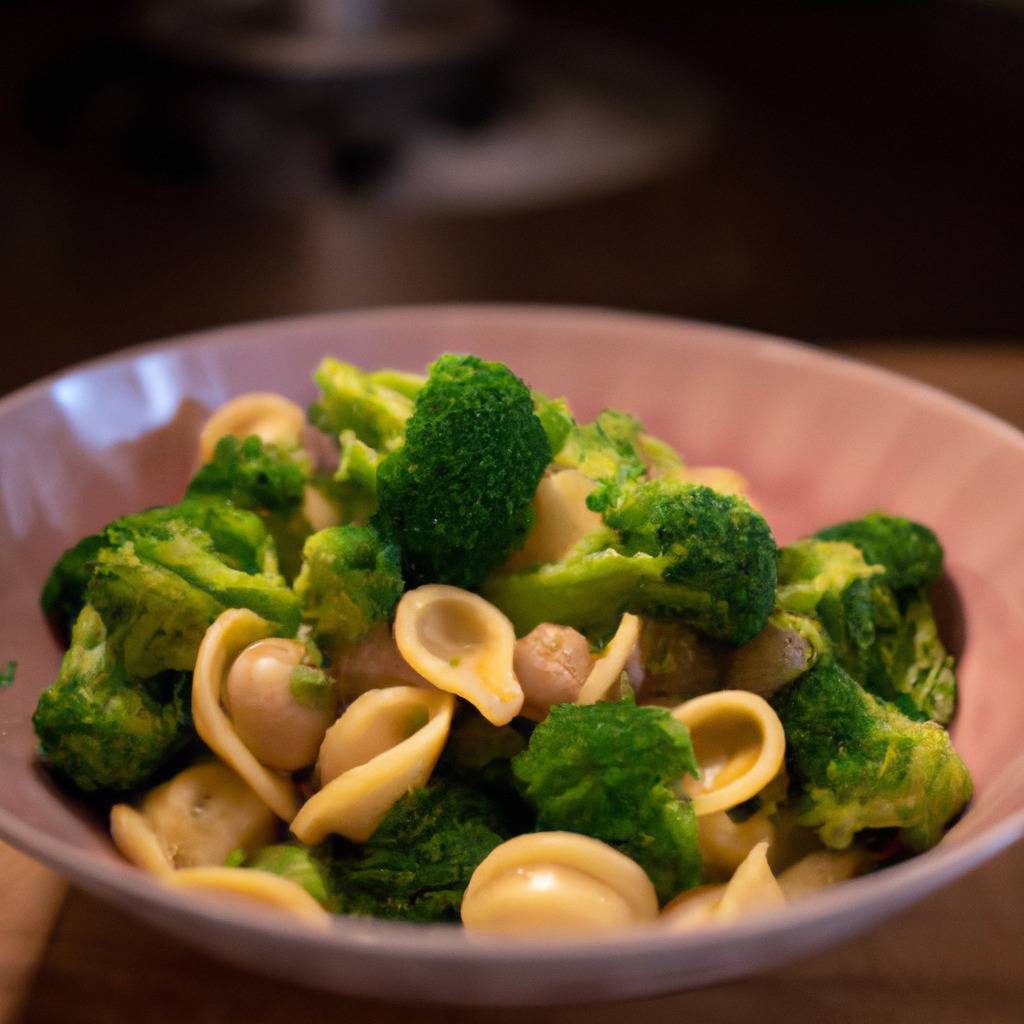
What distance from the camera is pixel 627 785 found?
2.90 ft

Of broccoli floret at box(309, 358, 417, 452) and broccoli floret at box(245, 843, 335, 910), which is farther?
broccoli floret at box(309, 358, 417, 452)

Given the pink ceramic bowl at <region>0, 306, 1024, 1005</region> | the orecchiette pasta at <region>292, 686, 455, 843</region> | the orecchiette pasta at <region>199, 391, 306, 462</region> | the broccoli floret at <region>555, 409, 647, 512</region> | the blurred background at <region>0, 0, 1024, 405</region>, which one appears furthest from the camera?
the blurred background at <region>0, 0, 1024, 405</region>

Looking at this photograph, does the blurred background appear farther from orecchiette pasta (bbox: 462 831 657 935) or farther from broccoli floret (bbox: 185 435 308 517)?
orecchiette pasta (bbox: 462 831 657 935)

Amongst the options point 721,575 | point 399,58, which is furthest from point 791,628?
point 399,58

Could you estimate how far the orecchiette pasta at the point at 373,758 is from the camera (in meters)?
0.91

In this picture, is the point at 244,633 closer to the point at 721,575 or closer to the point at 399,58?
the point at 721,575

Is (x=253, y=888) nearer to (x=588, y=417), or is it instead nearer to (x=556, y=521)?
(x=556, y=521)

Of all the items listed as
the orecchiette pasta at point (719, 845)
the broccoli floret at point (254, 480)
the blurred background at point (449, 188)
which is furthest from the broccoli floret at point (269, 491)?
the blurred background at point (449, 188)

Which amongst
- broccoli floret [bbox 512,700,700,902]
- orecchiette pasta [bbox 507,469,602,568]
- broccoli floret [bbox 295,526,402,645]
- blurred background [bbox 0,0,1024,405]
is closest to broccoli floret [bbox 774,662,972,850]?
broccoli floret [bbox 512,700,700,902]

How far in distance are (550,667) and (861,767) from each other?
0.88 ft

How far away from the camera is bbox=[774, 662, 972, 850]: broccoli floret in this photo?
94 cm

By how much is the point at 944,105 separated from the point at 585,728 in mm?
4009

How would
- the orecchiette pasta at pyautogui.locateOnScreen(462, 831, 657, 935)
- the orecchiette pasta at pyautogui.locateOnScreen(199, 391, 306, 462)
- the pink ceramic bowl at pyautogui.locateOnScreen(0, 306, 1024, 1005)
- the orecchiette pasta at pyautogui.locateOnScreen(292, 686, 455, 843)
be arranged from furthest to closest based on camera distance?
the orecchiette pasta at pyautogui.locateOnScreen(199, 391, 306, 462), the orecchiette pasta at pyautogui.locateOnScreen(292, 686, 455, 843), the orecchiette pasta at pyautogui.locateOnScreen(462, 831, 657, 935), the pink ceramic bowl at pyautogui.locateOnScreen(0, 306, 1024, 1005)

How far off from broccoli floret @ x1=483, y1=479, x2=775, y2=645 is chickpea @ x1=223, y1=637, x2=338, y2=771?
19 cm
